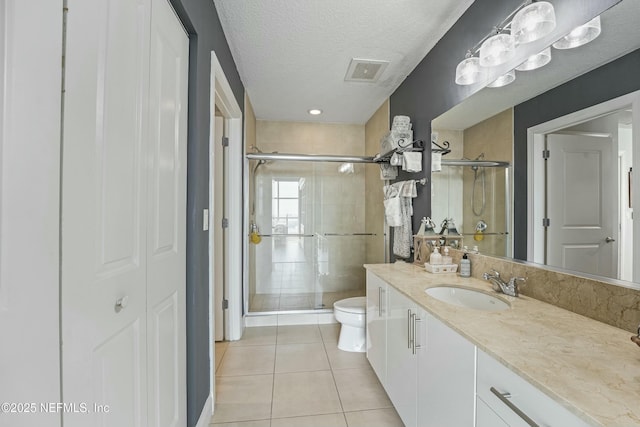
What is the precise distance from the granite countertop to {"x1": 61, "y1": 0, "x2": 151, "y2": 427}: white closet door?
1.11 meters

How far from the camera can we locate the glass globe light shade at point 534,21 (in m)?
1.16

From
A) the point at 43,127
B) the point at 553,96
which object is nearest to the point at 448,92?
the point at 553,96

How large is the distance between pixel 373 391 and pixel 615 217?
1.62 m

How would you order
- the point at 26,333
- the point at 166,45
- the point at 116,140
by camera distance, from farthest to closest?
the point at 166,45, the point at 116,140, the point at 26,333

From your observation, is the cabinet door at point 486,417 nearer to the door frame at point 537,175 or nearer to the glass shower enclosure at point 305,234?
the door frame at point 537,175

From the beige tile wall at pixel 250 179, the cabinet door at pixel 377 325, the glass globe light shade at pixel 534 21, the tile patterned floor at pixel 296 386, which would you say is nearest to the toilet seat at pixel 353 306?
the cabinet door at pixel 377 325

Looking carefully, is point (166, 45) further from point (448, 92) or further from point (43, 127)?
point (448, 92)

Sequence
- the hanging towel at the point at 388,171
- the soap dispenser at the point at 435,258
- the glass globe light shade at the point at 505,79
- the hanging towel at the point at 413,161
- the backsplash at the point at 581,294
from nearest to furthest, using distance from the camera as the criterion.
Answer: the backsplash at the point at 581,294 < the glass globe light shade at the point at 505,79 < the soap dispenser at the point at 435,258 < the hanging towel at the point at 413,161 < the hanging towel at the point at 388,171

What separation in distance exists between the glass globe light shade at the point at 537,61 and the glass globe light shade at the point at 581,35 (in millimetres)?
48

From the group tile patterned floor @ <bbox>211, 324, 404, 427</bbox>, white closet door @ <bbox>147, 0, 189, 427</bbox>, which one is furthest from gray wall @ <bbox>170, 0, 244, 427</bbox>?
tile patterned floor @ <bbox>211, 324, 404, 427</bbox>

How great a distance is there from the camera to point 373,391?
1848 mm

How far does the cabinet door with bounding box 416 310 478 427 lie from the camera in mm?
928

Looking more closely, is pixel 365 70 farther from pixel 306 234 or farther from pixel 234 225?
pixel 306 234

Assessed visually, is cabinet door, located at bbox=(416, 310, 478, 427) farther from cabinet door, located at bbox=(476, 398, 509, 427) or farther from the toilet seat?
the toilet seat
